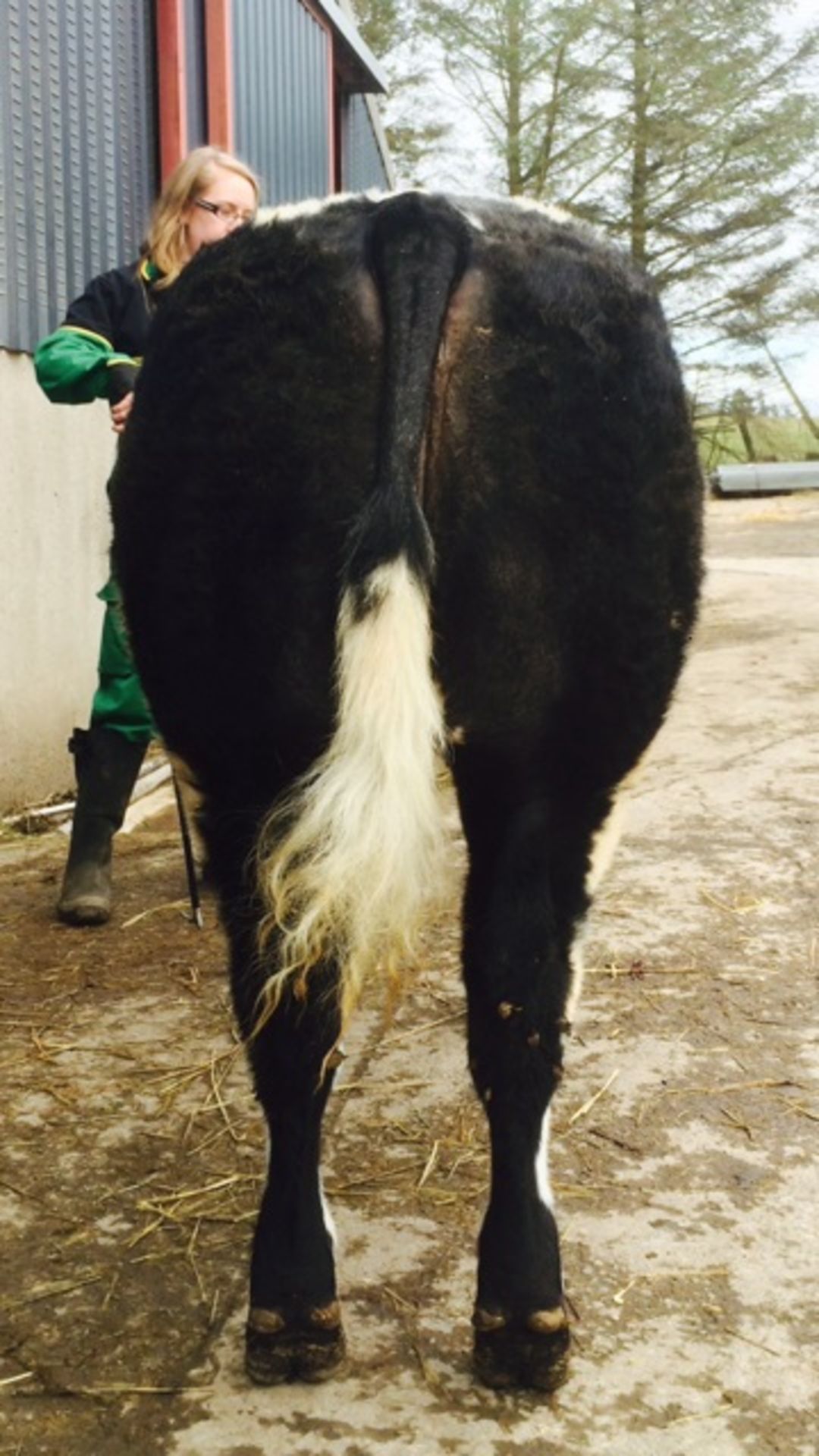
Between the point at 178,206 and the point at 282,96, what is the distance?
16.5ft

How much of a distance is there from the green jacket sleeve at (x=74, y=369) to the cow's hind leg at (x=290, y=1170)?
55.4 inches

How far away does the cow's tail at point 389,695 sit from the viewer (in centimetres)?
169

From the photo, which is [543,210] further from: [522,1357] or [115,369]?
[522,1357]

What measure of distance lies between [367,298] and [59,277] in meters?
3.85

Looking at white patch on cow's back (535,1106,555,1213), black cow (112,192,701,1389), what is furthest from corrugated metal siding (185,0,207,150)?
white patch on cow's back (535,1106,555,1213)

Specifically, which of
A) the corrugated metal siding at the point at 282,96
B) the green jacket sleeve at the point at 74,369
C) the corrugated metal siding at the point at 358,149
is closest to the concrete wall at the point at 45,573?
the green jacket sleeve at the point at 74,369

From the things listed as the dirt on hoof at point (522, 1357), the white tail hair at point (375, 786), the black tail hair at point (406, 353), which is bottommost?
the dirt on hoof at point (522, 1357)

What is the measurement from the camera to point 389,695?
5.54 feet

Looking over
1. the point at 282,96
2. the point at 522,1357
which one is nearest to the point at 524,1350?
the point at 522,1357

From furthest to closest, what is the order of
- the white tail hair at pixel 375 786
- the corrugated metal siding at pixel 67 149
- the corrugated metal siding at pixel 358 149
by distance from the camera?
the corrugated metal siding at pixel 358 149 < the corrugated metal siding at pixel 67 149 < the white tail hair at pixel 375 786

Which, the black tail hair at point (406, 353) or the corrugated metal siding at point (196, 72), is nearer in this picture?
the black tail hair at point (406, 353)

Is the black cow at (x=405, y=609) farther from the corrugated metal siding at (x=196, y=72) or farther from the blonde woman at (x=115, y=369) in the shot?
the corrugated metal siding at (x=196, y=72)

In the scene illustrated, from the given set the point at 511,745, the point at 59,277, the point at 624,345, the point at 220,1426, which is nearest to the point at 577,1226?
the point at 220,1426

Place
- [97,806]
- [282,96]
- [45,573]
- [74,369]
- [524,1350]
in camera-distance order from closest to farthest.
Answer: [524,1350]
[74,369]
[97,806]
[45,573]
[282,96]
